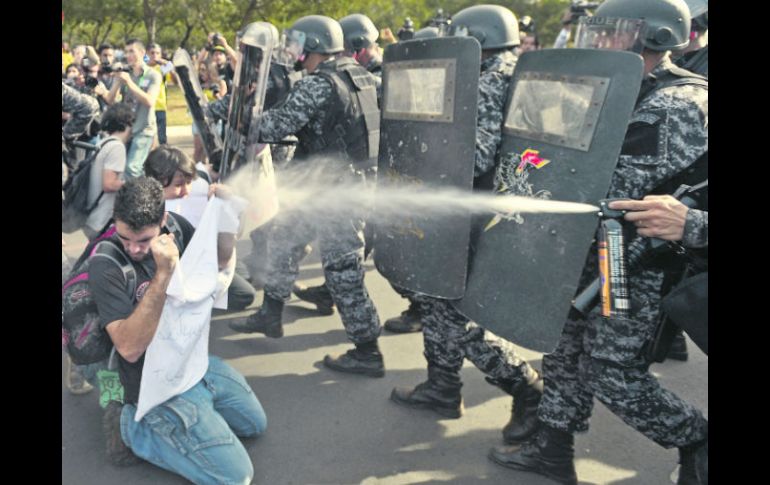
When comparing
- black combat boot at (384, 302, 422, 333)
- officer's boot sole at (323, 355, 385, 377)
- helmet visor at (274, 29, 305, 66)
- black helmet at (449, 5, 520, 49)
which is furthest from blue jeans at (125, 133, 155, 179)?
black helmet at (449, 5, 520, 49)

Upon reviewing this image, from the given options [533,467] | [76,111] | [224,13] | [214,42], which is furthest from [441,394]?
[224,13]

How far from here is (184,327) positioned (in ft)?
9.30

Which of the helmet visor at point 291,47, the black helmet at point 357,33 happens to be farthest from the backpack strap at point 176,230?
the black helmet at point 357,33

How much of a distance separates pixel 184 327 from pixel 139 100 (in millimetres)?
4225

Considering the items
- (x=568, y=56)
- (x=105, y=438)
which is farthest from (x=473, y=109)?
(x=105, y=438)

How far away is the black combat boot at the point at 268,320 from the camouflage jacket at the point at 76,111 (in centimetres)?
264

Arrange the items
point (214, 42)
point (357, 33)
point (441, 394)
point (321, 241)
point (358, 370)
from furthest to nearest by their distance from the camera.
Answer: point (214, 42), point (357, 33), point (321, 241), point (358, 370), point (441, 394)

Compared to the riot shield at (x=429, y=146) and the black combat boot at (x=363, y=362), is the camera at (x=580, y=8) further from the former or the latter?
the black combat boot at (x=363, y=362)

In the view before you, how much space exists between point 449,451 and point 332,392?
81 centimetres

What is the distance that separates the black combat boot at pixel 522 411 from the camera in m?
3.20

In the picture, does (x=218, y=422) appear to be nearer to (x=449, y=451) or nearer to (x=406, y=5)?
(x=449, y=451)

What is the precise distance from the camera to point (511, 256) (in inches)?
104

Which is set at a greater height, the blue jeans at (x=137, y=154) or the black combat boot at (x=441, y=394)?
the blue jeans at (x=137, y=154)

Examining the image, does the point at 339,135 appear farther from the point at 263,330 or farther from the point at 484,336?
the point at 484,336
